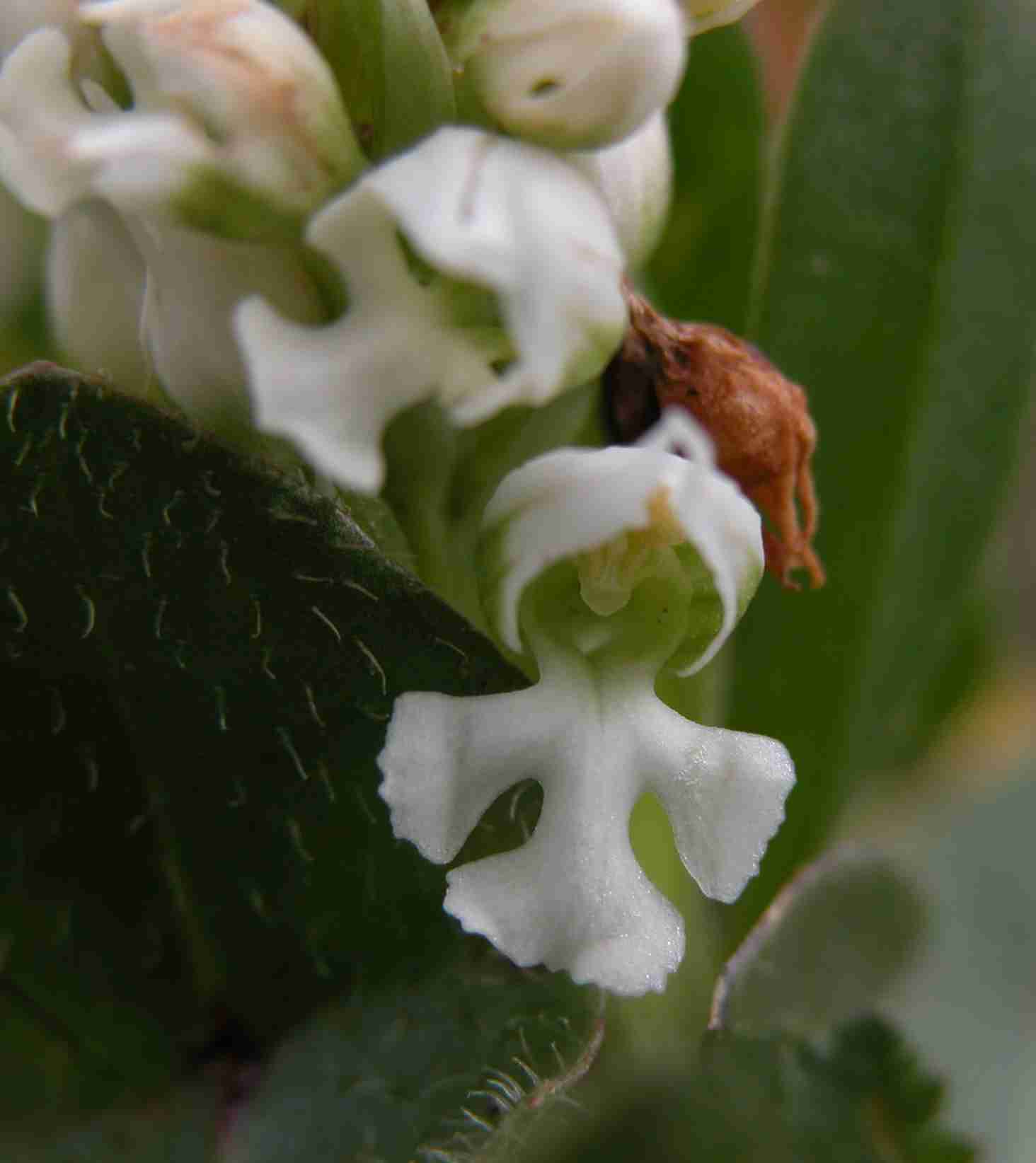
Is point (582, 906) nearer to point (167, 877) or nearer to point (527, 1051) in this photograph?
point (527, 1051)

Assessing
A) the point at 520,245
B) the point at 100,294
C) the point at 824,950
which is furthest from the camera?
the point at 824,950

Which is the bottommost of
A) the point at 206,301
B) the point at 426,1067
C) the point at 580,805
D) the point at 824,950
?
the point at 824,950

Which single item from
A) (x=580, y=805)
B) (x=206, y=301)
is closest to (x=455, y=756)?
(x=580, y=805)

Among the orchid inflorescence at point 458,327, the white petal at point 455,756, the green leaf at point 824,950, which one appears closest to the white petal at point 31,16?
the orchid inflorescence at point 458,327

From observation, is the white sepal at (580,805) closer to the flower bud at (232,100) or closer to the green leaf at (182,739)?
the green leaf at (182,739)

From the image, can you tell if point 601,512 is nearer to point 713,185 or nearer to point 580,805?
point 580,805

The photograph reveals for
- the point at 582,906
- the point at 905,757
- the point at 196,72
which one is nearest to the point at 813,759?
the point at 905,757
